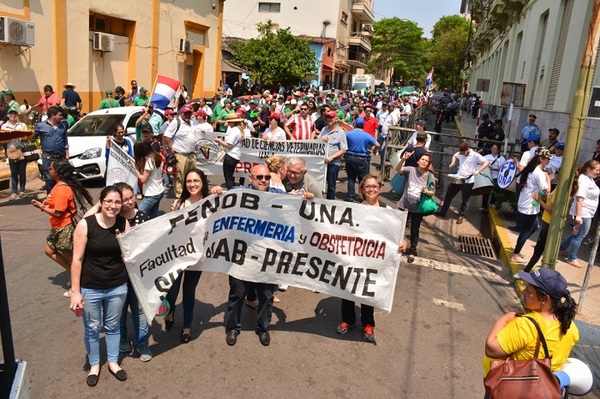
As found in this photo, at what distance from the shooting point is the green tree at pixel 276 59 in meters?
33.2

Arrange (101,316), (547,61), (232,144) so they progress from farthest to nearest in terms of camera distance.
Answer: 1. (547,61)
2. (232,144)
3. (101,316)

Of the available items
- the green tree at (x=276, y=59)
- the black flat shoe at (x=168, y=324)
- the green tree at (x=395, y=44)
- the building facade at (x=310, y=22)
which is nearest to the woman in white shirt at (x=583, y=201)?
the black flat shoe at (x=168, y=324)

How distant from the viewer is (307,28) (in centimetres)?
5197

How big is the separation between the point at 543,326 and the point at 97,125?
437 inches

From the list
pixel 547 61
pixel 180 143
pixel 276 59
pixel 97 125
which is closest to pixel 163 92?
pixel 97 125

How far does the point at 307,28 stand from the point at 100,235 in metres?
51.3

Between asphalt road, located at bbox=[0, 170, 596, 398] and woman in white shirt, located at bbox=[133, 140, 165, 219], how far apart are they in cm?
128

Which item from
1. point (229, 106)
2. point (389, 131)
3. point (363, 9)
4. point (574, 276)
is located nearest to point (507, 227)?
point (574, 276)

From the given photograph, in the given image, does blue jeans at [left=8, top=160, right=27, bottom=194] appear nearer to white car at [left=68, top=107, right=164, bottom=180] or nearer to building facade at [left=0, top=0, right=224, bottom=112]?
white car at [left=68, top=107, right=164, bottom=180]

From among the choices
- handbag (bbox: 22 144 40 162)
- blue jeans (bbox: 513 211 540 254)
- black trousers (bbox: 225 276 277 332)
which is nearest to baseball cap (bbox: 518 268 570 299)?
black trousers (bbox: 225 276 277 332)

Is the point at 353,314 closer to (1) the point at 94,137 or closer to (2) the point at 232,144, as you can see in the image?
(2) the point at 232,144

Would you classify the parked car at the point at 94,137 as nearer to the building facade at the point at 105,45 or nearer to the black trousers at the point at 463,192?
the building facade at the point at 105,45

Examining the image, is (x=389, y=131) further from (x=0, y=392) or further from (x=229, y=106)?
(x=0, y=392)

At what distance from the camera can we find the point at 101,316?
4.16m
